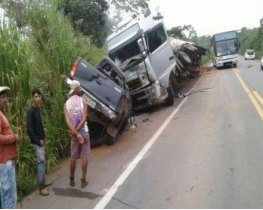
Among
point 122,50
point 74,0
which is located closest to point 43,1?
point 122,50

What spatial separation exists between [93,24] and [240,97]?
12936mm

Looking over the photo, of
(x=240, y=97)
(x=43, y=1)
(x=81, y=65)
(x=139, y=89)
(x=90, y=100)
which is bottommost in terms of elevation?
(x=240, y=97)

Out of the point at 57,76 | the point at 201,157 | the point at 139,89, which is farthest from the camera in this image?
the point at 139,89

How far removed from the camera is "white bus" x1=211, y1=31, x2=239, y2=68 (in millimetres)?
35250

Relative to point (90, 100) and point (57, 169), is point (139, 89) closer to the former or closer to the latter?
point (90, 100)

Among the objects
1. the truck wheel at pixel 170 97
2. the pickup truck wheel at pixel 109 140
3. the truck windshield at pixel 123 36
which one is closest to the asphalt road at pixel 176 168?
the pickup truck wheel at pixel 109 140

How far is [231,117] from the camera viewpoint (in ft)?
38.3

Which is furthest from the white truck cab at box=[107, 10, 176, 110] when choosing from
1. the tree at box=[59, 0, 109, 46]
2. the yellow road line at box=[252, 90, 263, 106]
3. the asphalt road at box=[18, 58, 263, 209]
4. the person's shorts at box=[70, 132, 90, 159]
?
the tree at box=[59, 0, 109, 46]

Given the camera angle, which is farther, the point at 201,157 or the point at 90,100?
the point at 90,100

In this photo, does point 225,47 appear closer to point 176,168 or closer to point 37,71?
point 37,71

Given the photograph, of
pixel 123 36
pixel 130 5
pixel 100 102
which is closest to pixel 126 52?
pixel 123 36

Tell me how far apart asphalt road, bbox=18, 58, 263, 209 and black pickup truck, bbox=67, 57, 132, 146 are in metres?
0.38

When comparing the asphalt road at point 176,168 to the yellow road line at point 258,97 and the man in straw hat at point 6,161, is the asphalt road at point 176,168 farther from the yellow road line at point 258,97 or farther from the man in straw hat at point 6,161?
the yellow road line at point 258,97

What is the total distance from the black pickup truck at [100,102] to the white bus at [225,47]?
1033 inches
